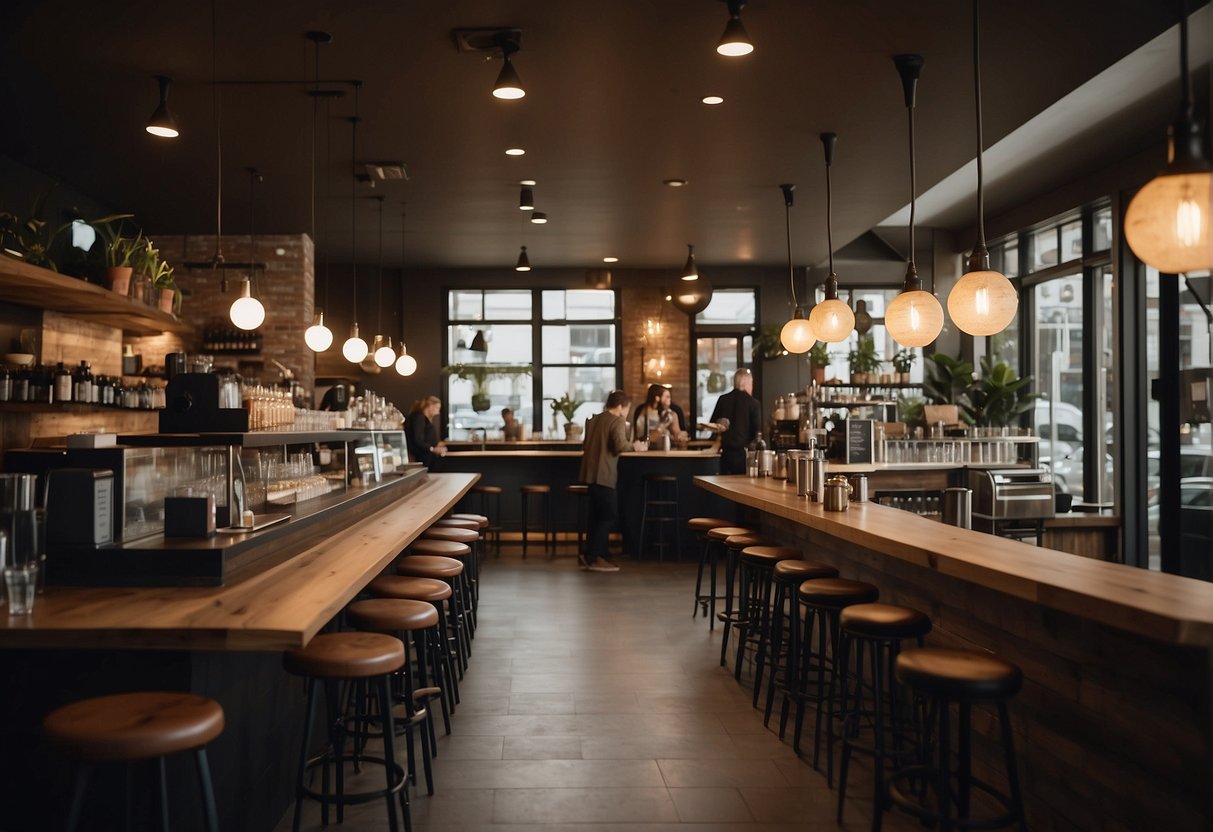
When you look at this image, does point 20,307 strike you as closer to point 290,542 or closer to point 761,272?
point 290,542

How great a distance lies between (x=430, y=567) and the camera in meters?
4.19

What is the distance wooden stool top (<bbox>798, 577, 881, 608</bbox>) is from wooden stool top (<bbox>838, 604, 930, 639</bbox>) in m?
0.43

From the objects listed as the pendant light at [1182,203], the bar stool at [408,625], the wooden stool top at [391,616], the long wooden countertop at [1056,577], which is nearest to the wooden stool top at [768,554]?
the long wooden countertop at [1056,577]

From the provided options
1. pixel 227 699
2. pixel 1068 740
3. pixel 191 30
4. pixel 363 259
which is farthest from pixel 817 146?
pixel 363 259

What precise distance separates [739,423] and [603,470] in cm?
160

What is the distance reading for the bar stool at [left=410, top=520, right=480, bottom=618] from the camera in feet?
17.3

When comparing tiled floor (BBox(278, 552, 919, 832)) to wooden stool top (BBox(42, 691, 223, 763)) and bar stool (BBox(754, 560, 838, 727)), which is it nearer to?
bar stool (BBox(754, 560, 838, 727))

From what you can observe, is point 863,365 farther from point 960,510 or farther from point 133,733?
point 133,733

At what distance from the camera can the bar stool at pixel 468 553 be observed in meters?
5.29

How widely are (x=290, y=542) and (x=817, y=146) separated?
4576mm

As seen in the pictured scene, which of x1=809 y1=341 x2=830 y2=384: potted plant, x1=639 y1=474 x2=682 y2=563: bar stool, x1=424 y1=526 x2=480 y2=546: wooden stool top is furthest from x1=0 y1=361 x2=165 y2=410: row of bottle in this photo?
x1=809 y1=341 x2=830 y2=384: potted plant

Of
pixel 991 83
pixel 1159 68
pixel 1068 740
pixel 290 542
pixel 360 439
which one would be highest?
pixel 1159 68

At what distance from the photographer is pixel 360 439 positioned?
219 inches

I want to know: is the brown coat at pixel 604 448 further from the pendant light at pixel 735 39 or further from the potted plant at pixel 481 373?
the pendant light at pixel 735 39
